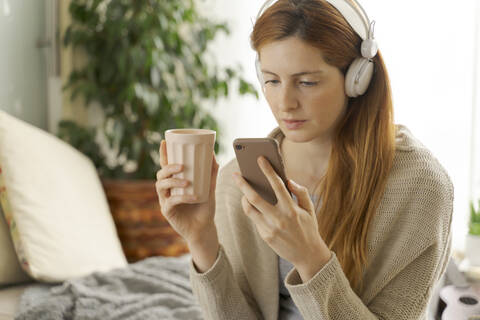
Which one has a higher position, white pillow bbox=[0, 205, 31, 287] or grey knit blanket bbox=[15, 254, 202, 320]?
white pillow bbox=[0, 205, 31, 287]

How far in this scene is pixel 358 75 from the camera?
3.21 ft

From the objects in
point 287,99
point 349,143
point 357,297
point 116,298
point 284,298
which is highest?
point 287,99

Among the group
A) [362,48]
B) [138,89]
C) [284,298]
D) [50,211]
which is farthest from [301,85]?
[138,89]

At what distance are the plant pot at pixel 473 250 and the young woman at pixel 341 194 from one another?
0.73 meters

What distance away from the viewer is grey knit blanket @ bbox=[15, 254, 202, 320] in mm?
1417

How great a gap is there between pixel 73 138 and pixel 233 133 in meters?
0.98

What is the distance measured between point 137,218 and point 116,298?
67 centimetres

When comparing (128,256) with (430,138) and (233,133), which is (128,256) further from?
(430,138)

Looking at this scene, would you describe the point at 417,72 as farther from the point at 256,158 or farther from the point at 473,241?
the point at 256,158

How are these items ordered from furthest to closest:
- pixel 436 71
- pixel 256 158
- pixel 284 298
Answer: pixel 436 71
pixel 284 298
pixel 256 158

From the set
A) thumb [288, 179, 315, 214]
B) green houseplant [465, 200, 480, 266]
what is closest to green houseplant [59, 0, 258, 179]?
green houseplant [465, 200, 480, 266]

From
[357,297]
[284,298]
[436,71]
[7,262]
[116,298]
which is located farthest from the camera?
[436,71]

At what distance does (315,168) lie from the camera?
1149 millimetres

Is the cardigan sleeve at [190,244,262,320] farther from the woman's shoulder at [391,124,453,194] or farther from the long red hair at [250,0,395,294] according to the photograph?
the woman's shoulder at [391,124,453,194]
